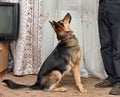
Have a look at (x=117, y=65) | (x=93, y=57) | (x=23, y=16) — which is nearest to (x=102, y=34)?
(x=117, y=65)

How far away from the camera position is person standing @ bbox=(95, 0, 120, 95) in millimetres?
2430

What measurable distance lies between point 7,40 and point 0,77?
43cm

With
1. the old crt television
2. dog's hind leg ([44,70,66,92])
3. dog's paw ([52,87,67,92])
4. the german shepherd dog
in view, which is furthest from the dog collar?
the old crt television

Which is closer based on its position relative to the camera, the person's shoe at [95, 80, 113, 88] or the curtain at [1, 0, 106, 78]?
the person's shoe at [95, 80, 113, 88]

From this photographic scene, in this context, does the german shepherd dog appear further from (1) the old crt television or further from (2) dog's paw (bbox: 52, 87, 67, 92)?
(1) the old crt television

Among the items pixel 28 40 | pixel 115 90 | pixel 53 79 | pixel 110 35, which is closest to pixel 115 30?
pixel 110 35

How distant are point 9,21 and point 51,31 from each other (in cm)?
49

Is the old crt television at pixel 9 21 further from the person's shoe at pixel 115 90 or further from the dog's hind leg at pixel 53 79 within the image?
the person's shoe at pixel 115 90

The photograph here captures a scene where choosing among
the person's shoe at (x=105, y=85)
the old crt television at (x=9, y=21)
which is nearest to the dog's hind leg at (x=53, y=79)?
the person's shoe at (x=105, y=85)

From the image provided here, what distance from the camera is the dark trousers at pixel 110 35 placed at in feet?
7.96

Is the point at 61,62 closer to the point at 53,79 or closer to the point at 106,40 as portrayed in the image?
the point at 53,79

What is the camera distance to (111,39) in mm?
2566

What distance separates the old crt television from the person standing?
0.96 metres

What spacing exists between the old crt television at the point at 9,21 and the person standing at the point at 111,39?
3.14 feet
